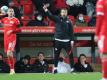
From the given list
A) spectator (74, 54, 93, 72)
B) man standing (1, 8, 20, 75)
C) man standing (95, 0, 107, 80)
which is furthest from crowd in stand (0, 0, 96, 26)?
man standing (95, 0, 107, 80)

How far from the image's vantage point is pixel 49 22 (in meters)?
16.0

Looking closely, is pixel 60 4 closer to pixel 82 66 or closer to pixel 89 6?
pixel 89 6

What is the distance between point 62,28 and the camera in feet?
45.0

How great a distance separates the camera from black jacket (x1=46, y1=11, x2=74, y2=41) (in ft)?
44.8

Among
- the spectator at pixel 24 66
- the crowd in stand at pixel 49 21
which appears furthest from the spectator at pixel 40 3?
the spectator at pixel 24 66

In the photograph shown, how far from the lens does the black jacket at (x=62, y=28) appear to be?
13641 mm

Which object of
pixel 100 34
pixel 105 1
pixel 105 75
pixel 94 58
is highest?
pixel 105 1

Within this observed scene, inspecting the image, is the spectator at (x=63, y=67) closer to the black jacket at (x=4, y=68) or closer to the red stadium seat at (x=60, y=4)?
the black jacket at (x=4, y=68)

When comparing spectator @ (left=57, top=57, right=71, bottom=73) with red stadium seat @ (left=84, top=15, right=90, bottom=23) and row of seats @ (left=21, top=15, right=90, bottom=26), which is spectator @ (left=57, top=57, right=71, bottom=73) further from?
red stadium seat @ (left=84, top=15, right=90, bottom=23)

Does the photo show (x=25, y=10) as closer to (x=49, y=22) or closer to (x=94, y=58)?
(x=49, y=22)

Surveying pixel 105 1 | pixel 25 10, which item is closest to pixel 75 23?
pixel 25 10

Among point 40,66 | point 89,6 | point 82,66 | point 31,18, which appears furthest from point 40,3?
point 82,66

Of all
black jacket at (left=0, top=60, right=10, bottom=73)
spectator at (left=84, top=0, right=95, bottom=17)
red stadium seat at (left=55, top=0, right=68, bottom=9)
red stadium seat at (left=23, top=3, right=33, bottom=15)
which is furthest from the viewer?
red stadium seat at (left=55, top=0, right=68, bottom=9)

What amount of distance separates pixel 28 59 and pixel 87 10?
3457 millimetres
